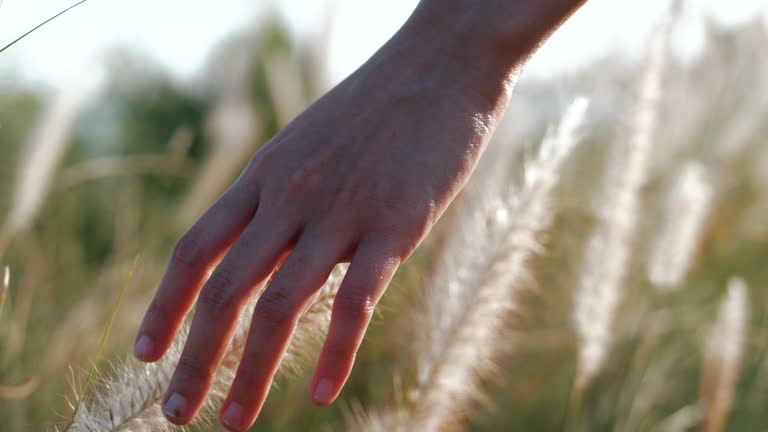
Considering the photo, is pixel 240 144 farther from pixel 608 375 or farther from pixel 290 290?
pixel 290 290

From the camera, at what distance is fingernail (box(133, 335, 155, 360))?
766 mm

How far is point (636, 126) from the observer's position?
155 centimetres

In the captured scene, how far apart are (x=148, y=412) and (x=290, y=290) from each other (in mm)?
190

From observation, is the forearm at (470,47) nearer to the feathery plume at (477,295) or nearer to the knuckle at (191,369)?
the feathery plume at (477,295)

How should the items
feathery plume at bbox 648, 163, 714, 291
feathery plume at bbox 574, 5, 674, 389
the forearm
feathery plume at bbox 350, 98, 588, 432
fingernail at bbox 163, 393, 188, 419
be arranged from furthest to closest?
1. feathery plume at bbox 648, 163, 714, 291
2. feathery plume at bbox 574, 5, 674, 389
3. feathery plume at bbox 350, 98, 588, 432
4. the forearm
5. fingernail at bbox 163, 393, 188, 419

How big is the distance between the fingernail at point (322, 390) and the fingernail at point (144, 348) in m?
0.16

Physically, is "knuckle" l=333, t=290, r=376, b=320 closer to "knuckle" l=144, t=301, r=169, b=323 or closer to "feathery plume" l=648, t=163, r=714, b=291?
"knuckle" l=144, t=301, r=169, b=323

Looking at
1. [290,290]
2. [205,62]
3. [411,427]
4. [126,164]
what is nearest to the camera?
[290,290]

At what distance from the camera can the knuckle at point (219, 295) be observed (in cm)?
73

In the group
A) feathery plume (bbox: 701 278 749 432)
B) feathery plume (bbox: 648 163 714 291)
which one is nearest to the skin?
feathery plume (bbox: 701 278 749 432)

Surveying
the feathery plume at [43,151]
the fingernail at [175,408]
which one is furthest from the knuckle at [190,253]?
the feathery plume at [43,151]

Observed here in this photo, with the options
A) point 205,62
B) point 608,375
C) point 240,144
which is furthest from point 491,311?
point 205,62

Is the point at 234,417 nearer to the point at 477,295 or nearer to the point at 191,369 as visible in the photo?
the point at 191,369

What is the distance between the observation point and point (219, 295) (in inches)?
28.8
